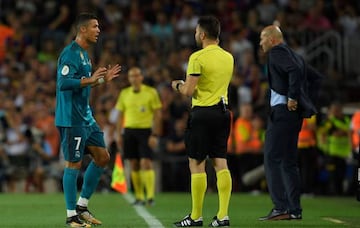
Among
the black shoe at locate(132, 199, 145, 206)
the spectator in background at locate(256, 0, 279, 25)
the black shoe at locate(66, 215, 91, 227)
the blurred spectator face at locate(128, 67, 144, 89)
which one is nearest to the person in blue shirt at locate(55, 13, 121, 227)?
the black shoe at locate(66, 215, 91, 227)

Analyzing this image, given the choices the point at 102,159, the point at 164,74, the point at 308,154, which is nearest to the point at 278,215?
the point at 102,159

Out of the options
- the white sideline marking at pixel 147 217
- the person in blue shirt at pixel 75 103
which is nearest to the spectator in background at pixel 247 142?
the white sideline marking at pixel 147 217

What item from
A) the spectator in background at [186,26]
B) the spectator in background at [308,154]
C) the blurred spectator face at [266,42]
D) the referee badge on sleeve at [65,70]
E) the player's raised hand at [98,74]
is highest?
the spectator in background at [186,26]

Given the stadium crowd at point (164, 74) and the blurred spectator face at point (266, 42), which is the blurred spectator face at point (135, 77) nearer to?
the stadium crowd at point (164, 74)

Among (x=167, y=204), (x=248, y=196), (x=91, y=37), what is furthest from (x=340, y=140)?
(x=91, y=37)

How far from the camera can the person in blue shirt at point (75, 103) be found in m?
12.0

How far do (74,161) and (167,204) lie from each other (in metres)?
5.64

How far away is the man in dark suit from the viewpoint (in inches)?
532

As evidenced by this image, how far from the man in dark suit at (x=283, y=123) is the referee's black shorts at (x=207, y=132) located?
1583 millimetres

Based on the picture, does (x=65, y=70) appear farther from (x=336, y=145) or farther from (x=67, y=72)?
(x=336, y=145)

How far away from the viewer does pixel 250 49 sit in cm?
2528

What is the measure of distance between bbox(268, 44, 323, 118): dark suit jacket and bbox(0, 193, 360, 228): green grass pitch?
1.51 metres

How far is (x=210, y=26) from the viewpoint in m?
12.0

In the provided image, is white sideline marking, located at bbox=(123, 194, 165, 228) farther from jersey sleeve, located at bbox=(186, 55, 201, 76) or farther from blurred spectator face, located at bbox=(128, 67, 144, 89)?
blurred spectator face, located at bbox=(128, 67, 144, 89)
